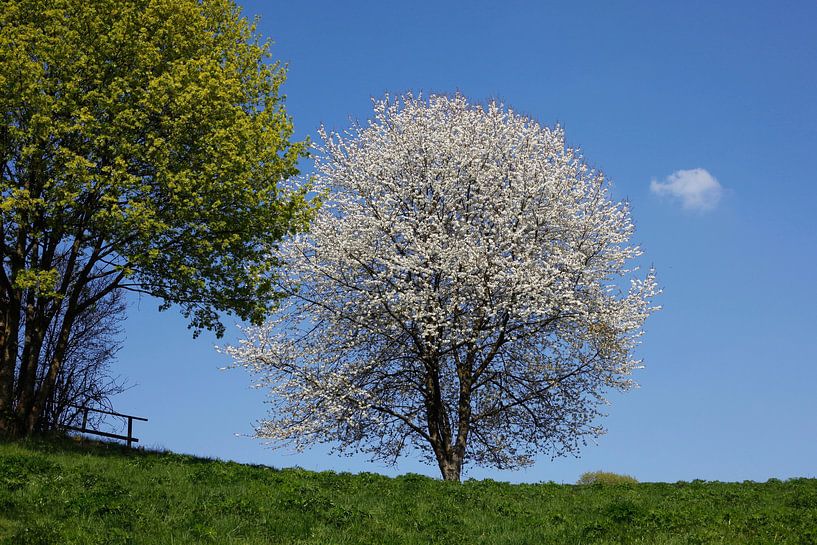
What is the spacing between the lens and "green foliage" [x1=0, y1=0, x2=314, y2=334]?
22.1m

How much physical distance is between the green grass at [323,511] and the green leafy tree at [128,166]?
611 cm

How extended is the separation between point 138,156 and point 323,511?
13.4 metres

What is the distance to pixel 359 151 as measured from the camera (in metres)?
30.8

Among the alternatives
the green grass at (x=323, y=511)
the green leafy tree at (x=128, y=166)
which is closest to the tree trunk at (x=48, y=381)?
the green leafy tree at (x=128, y=166)

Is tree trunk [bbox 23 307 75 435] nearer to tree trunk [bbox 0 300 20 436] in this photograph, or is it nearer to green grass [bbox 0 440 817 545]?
tree trunk [bbox 0 300 20 436]

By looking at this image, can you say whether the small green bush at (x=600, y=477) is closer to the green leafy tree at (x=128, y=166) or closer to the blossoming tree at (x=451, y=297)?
the blossoming tree at (x=451, y=297)

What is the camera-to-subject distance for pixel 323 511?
14.9m

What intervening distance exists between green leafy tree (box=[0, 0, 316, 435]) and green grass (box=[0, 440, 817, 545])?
611cm

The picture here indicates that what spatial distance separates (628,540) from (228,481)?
9467 millimetres

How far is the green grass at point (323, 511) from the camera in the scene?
13.2 meters

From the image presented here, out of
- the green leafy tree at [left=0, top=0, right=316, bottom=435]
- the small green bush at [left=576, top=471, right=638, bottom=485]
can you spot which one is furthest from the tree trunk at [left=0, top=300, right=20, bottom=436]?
the small green bush at [left=576, top=471, right=638, bottom=485]

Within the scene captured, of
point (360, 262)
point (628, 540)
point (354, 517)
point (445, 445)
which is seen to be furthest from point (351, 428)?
point (628, 540)

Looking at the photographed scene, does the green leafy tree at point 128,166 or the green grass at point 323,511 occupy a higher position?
the green leafy tree at point 128,166

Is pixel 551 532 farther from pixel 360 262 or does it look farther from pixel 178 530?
pixel 360 262
